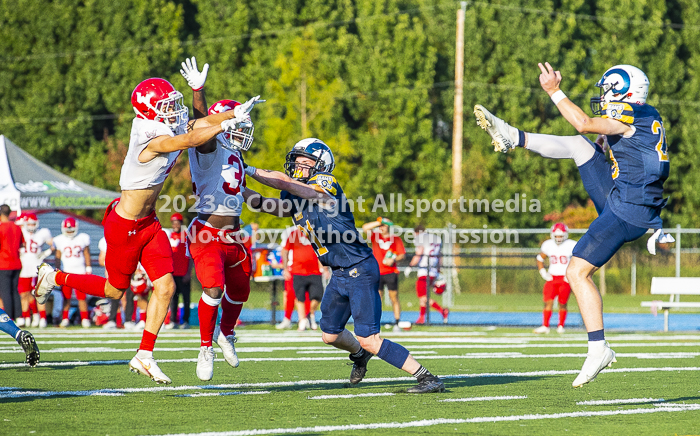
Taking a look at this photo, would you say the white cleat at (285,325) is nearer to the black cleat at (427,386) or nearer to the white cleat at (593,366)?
the black cleat at (427,386)

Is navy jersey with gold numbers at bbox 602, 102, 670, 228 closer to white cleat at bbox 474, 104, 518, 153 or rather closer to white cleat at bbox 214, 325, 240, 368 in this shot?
white cleat at bbox 474, 104, 518, 153

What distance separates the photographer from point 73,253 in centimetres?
1523

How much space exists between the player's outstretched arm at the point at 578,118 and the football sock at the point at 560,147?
33cm

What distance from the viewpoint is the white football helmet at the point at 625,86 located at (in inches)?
249

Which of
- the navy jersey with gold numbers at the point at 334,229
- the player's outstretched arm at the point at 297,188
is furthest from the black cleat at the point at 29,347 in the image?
the navy jersey with gold numbers at the point at 334,229

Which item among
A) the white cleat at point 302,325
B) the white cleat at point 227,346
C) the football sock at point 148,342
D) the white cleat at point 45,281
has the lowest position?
the white cleat at point 302,325

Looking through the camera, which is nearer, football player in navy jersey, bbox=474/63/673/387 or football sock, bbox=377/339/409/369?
football player in navy jersey, bbox=474/63/673/387

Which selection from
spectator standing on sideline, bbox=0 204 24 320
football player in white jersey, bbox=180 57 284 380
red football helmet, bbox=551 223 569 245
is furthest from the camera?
red football helmet, bbox=551 223 569 245

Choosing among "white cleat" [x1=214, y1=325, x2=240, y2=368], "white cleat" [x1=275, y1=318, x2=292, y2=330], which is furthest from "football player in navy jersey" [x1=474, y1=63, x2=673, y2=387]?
"white cleat" [x1=275, y1=318, x2=292, y2=330]

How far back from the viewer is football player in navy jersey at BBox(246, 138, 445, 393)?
6.61 metres

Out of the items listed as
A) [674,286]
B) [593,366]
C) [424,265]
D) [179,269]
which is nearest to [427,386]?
[593,366]

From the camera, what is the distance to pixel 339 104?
36.0 m

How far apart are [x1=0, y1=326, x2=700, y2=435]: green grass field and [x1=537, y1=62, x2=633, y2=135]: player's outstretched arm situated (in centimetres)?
193

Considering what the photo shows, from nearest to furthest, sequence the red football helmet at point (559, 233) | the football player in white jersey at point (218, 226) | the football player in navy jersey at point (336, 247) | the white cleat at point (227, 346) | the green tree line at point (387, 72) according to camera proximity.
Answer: the football player in navy jersey at point (336, 247), the football player in white jersey at point (218, 226), the white cleat at point (227, 346), the red football helmet at point (559, 233), the green tree line at point (387, 72)
